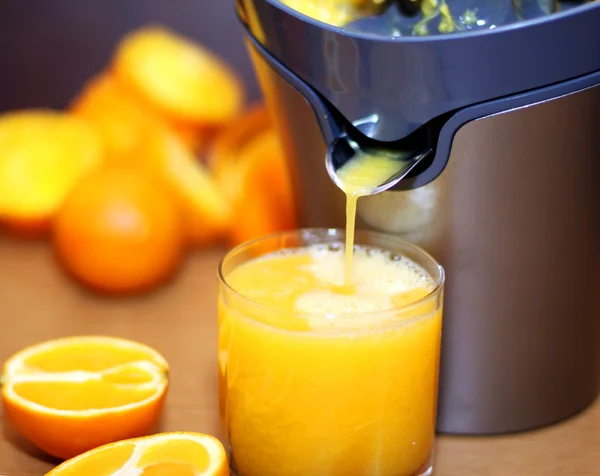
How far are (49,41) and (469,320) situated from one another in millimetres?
731

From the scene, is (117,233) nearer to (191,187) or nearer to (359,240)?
(191,187)

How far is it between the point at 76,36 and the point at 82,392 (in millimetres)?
627

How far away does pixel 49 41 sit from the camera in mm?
1141

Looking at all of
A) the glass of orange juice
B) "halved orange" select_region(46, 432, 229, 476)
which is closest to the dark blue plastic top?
the glass of orange juice

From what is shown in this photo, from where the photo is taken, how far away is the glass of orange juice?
1.80 feet

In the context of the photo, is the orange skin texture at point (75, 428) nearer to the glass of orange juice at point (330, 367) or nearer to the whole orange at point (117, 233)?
the glass of orange juice at point (330, 367)

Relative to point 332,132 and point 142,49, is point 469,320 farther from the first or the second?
point 142,49

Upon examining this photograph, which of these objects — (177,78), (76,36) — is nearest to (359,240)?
(177,78)

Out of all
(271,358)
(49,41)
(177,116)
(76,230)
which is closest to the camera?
(271,358)

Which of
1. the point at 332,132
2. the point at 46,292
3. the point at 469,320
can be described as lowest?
the point at 46,292

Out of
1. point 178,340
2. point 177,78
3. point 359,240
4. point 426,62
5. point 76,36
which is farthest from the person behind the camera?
point 76,36

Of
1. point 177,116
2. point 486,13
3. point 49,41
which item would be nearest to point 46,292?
point 177,116

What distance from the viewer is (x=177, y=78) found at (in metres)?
1.03

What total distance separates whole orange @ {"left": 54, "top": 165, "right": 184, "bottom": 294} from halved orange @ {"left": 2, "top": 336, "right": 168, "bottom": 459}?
0.18 meters
